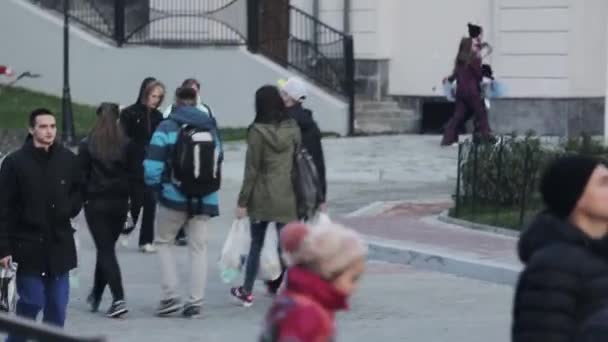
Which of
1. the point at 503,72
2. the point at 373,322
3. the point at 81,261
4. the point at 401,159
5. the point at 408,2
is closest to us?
the point at 373,322

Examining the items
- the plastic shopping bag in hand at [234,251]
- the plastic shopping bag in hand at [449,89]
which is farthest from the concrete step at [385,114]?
the plastic shopping bag in hand at [234,251]

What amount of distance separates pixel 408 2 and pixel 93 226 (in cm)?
1602

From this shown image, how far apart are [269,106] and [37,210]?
2.85 meters

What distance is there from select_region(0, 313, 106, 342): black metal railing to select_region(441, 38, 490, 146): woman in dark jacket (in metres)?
18.3

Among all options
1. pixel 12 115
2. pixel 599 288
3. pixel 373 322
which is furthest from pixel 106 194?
pixel 12 115

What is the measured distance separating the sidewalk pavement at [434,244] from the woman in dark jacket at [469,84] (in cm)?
550

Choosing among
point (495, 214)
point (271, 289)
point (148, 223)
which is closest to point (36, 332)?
point (271, 289)

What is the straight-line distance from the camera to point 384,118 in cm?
2714

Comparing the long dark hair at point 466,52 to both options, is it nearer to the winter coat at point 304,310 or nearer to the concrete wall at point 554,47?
the concrete wall at point 554,47

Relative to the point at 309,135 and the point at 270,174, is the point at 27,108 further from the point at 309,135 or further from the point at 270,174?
the point at 270,174

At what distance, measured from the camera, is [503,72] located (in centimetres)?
2575

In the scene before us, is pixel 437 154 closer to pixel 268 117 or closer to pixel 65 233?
pixel 268 117

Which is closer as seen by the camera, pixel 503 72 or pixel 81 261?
pixel 81 261

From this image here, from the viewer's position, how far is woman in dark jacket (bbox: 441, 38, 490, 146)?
23609mm
